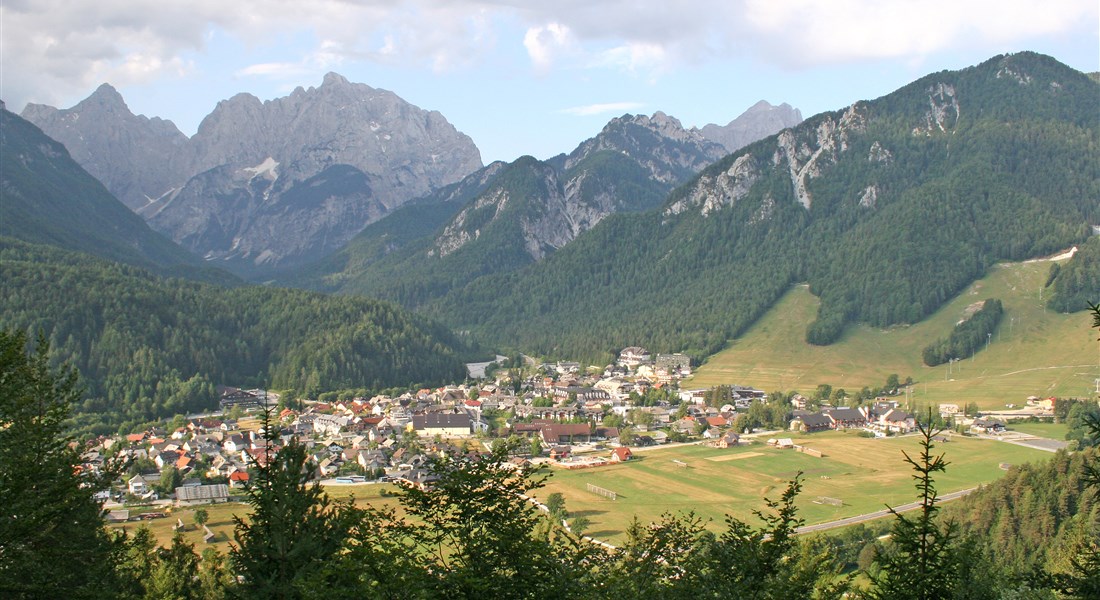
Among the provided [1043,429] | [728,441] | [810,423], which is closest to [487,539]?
[728,441]

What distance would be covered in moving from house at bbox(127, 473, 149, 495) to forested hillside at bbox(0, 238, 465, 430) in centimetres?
2924

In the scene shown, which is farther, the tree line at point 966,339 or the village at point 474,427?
the tree line at point 966,339

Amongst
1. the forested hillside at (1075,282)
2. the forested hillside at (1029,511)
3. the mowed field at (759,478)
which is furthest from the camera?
the forested hillside at (1075,282)

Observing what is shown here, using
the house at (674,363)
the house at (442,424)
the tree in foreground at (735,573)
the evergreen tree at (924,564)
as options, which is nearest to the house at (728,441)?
the house at (442,424)

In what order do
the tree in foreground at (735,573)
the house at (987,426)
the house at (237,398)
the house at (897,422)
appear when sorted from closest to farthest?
1. the tree in foreground at (735,573)
2. the house at (987,426)
3. the house at (897,422)
4. the house at (237,398)

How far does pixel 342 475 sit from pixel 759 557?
6704cm

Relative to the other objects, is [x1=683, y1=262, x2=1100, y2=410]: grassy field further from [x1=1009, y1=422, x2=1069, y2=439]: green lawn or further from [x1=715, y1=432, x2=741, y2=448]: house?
[x1=715, y1=432, x2=741, y2=448]: house

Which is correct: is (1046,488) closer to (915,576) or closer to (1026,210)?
(915,576)

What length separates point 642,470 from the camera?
8312cm

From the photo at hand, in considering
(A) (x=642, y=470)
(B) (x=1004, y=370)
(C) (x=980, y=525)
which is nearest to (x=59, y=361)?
(A) (x=642, y=470)

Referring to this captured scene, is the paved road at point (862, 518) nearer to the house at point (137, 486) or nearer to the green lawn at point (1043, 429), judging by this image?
the green lawn at point (1043, 429)

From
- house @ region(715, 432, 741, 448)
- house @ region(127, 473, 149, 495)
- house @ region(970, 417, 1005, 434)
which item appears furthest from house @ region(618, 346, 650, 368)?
house @ region(127, 473, 149, 495)

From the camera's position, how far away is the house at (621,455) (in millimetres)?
88250

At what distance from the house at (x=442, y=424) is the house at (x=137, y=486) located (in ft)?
115
